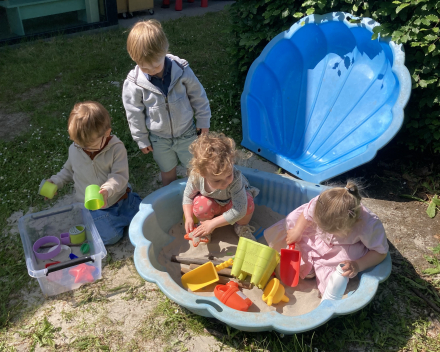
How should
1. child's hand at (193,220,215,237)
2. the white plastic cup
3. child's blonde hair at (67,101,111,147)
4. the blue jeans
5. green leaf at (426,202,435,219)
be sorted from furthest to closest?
1. green leaf at (426,202,435,219)
2. the blue jeans
3. child's hand at (193,220,215,237)
4. child's blonde hair at (67,101,111,147)
5. the white plastic cup

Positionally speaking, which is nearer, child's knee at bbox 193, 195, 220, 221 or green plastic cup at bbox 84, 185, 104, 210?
green plastic cup at bbox 84, 185, 104, 210

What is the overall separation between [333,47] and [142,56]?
5.48ft

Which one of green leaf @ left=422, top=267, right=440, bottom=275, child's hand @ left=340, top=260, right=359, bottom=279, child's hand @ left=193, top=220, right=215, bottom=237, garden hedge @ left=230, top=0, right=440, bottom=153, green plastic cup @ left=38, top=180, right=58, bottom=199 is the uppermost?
garden hedge @ left=230, top=0, right=440, bottom=153

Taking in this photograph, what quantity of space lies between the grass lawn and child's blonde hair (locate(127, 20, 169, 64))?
1110 mm

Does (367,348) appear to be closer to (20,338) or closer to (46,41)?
(20,338)

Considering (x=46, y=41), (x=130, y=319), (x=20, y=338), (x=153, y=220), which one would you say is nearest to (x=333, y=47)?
(x=153, y=220)

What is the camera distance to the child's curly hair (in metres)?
2.20

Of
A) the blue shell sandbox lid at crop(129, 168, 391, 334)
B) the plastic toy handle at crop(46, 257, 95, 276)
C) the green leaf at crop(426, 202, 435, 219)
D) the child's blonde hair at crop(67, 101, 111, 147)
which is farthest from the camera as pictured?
the green leaf at crop(426, 202, 435, 219)

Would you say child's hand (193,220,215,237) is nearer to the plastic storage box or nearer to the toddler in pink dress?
the toddler in pink dress

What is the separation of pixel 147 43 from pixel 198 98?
534 mm

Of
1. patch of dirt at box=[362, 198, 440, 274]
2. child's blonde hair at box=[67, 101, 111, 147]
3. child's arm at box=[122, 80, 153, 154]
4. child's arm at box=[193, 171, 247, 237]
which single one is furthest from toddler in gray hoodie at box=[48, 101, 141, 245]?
patch of dirt at box=[362, 198, 440, 274]

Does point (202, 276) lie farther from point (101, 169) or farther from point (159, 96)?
point (159, 96)

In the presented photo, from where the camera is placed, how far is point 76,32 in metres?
5.88

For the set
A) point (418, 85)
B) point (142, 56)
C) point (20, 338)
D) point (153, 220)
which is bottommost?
point (20, 338)
